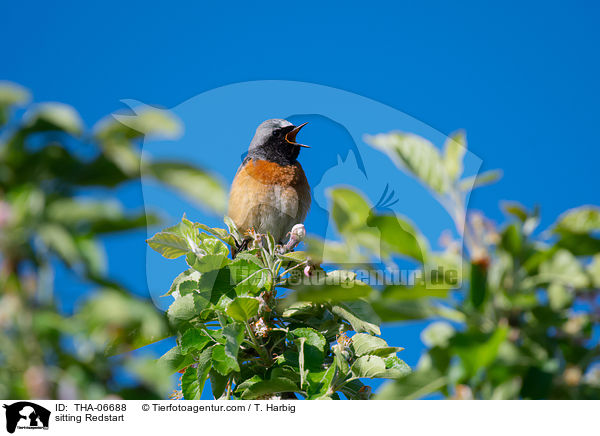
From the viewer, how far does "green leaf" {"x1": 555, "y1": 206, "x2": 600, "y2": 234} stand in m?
0.73

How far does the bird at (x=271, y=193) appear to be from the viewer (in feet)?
7.93

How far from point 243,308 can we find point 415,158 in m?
0.89

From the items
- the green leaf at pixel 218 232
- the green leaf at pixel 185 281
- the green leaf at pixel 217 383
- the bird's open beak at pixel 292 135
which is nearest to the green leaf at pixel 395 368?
Answer: the green leaf at pixel 217 383

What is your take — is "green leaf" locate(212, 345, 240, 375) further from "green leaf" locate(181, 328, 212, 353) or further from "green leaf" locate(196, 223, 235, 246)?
"green leaf" locate(196, 223, 235, 246)

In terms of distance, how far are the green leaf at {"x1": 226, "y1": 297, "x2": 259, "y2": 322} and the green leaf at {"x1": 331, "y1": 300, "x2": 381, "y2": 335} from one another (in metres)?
0.28

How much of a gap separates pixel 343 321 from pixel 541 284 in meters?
1.14

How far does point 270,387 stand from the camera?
1.50 meters

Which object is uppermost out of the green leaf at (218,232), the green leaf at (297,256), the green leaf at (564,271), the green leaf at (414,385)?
the green leaf at (218,232)

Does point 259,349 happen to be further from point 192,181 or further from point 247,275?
point 192,181

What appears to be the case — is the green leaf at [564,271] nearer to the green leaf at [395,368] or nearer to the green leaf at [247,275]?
the green leaf at [395,368]
